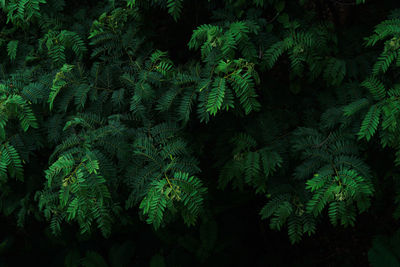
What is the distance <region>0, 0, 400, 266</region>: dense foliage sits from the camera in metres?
2.08

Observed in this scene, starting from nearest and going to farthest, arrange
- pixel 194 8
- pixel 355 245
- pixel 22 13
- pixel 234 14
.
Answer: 1. pixel 22 13
2. pixel 234 14
3. pixel 194 8
4. pixel 355 245

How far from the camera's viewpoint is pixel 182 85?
2404mm

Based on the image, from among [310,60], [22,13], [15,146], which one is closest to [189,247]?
[15,146]

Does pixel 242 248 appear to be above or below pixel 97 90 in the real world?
below

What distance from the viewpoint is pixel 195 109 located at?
8.71ft

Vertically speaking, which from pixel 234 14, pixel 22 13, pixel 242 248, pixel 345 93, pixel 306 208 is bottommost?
pixel 242 248

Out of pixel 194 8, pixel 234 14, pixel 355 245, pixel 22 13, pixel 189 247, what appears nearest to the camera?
pixel 22 13

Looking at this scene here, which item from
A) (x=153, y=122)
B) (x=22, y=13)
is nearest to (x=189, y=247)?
(x=153, y=122)

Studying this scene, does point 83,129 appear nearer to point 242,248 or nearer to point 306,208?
point 306,208

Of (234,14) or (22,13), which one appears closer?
(22,13)

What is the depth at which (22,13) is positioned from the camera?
2.37 m

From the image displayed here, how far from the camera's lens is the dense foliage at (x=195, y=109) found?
82.0 inches

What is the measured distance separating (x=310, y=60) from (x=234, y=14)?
0.61m

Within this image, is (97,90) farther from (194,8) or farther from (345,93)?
(345,93)
